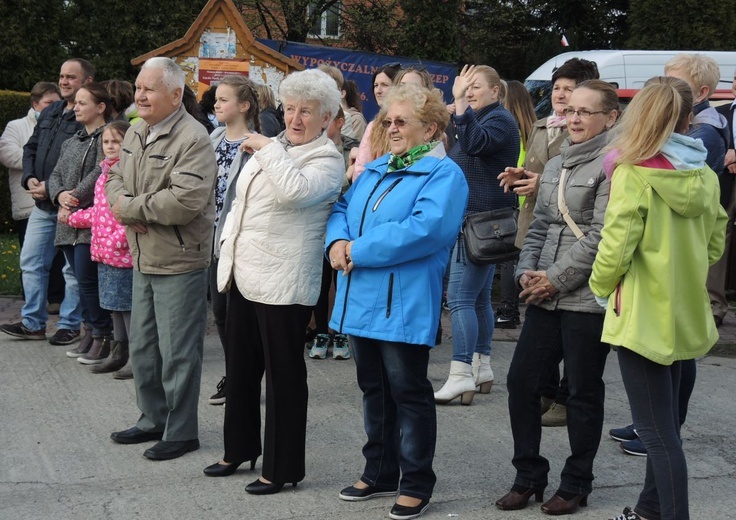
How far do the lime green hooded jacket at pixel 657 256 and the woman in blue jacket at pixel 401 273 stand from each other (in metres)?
0.75

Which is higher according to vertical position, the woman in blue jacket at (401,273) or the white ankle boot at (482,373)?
the woman in blue jacket at (401,273)

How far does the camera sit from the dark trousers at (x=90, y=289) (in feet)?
23.6

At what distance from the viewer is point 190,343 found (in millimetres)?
5285

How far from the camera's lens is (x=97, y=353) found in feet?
23.7

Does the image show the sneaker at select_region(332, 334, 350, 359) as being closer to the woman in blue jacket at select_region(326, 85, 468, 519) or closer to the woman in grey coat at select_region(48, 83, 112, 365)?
the woman in grey coat at select_region(48, 83, 112, 365)

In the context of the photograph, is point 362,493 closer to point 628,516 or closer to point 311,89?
point 628,516

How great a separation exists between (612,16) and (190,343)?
25.6 m

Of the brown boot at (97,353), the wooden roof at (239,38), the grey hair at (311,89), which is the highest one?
the wooden roof at (239,38)

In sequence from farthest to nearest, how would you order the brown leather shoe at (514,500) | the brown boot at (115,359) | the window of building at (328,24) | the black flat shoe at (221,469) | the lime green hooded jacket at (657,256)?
the window of building at (328,24) < the brown boot at (115,359) < the black flat shoe at (221,469) < the brown leather shoe at (514,500) < the lime green hooded jacket at (657,256)

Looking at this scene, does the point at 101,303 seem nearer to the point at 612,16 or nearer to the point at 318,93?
the point at 318,93

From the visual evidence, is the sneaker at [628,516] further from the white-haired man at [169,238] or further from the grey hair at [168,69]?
the grey hair at [168,69]

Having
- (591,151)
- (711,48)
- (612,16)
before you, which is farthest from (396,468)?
(612,16)

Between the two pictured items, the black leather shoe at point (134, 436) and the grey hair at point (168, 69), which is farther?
the black leather shoe at point (134, 436)

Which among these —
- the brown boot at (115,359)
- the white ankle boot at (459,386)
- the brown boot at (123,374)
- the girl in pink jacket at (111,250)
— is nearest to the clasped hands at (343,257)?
the white ankle boot at (459,386)
